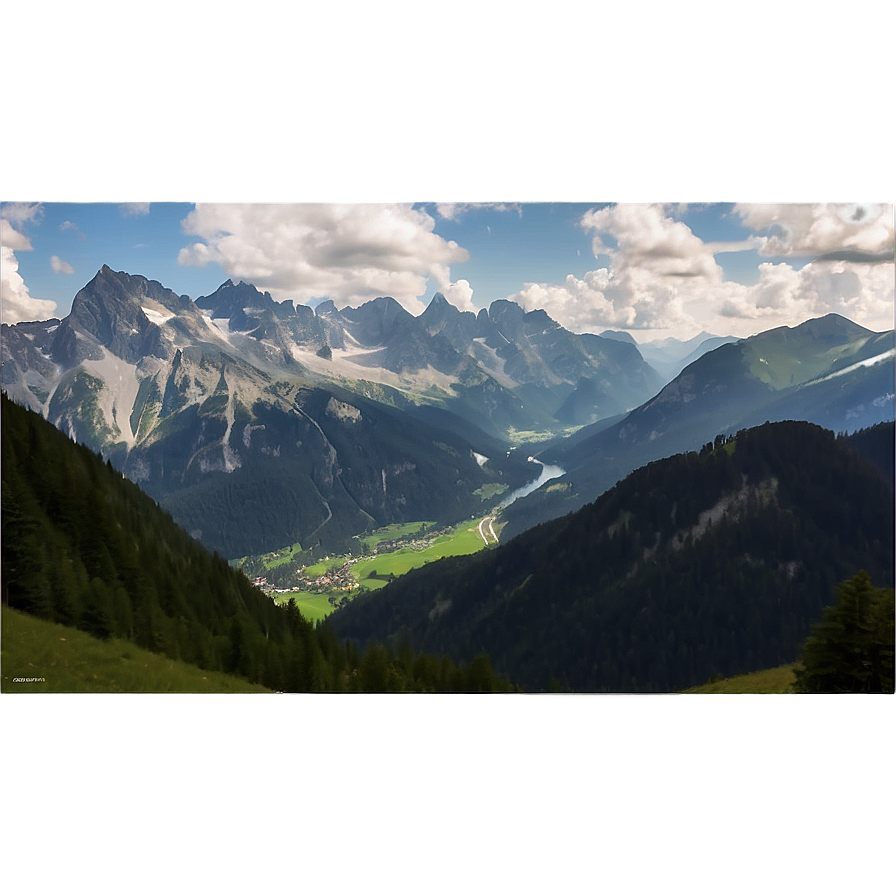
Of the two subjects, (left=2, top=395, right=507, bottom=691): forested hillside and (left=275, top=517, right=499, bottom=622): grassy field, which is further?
(left=275, top=517, right=499, bottom=622): grassy field

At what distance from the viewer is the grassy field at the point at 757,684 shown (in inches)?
478

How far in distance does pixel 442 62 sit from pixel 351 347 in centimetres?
2732

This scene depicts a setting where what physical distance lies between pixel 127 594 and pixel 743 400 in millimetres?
16973

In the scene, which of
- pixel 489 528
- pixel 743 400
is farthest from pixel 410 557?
pixel 743 400

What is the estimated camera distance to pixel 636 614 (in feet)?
60.6

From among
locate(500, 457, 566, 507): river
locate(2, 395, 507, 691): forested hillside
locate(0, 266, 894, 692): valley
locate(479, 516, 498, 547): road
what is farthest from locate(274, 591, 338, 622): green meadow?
locate(500, 457, 566, 507): river

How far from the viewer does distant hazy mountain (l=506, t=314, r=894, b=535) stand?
15062mm

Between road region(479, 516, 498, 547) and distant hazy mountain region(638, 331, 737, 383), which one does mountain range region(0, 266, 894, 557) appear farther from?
road region(479, 516, 498, 547)

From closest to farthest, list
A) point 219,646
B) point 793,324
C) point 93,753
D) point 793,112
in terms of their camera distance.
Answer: point 793,112
point 93,753
point 219,646
point 793,324

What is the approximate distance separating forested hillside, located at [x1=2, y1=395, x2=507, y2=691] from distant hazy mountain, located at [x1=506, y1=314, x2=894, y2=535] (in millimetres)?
8176

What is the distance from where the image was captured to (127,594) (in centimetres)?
1287

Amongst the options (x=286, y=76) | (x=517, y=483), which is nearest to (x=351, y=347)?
(x=517, y=483)

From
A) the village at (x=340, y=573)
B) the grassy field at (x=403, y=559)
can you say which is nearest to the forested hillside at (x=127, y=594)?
the village at (x=340, y=573)

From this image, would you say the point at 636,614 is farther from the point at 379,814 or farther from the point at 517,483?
the point at 379,814
